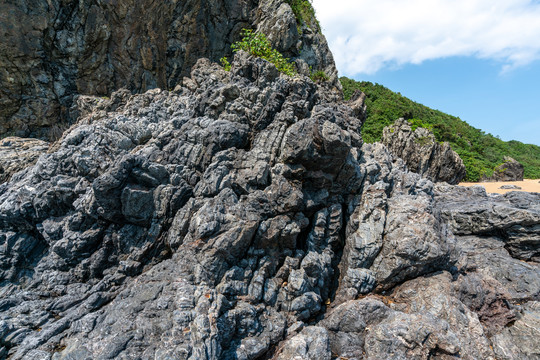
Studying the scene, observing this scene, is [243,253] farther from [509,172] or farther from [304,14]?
[509,172]

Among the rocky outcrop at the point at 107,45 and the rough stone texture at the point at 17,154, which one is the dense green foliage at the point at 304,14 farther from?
the rough stone texture at the point at 17,154

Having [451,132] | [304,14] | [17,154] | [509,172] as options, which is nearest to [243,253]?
[17,154]

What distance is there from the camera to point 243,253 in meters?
8.55

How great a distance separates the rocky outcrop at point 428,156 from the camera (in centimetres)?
2892

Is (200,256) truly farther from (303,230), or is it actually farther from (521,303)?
(521,303)

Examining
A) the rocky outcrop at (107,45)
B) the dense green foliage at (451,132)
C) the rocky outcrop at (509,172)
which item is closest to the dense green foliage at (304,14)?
the rocky outcrop at (107,45)

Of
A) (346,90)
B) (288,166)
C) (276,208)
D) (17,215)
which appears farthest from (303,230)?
(346,90)

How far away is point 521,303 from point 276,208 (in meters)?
9.74

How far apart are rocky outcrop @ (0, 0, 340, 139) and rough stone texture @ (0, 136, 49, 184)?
8.19 metres

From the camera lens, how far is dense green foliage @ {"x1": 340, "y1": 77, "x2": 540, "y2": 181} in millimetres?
40250

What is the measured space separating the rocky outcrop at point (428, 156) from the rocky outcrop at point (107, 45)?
1199 cm

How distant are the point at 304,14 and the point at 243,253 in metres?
24.7

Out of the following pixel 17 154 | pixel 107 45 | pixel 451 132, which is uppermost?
pixel 451 132

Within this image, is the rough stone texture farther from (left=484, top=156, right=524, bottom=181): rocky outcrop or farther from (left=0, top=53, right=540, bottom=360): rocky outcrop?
(left=484, top=156, right=524, bottom=181): rocky outcrop
